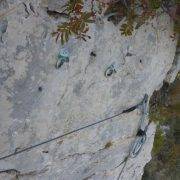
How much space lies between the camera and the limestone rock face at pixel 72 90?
10.6 feet

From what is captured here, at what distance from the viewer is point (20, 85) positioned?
328 cm

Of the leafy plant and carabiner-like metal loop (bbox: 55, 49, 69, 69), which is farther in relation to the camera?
carabiner-like metal loop (bbox: 55, 49, 69, 69)

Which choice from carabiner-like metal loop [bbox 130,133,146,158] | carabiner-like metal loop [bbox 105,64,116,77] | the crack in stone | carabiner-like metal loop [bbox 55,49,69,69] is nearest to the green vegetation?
carabiner-like metal loop [bbox 55,49,69,69]

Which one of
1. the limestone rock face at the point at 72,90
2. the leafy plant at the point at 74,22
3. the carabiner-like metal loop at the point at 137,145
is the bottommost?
the carabiner-like metal loop at the point at 137,145

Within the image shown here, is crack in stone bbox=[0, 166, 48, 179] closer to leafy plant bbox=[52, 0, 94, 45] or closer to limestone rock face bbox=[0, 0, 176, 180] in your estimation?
limestone rock face bbox=[0, 0, 176, 180]

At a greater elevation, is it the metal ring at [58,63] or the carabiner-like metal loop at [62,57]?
the carabiner-like metal loop at [62,57]

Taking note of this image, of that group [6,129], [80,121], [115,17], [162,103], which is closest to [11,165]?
[6,129]

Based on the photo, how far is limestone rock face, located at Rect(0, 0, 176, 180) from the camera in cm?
322

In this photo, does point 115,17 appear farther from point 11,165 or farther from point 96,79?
point 11,165

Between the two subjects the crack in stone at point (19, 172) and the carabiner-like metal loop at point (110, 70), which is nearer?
the crack in stone at point (19, 172)

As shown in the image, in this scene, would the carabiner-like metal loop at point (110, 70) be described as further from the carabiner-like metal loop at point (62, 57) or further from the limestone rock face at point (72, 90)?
the carabiner-like metal loop at point (62, 57)

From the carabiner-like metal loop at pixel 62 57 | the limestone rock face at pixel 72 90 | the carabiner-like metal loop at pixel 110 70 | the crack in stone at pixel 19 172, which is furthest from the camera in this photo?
the carabiner-like metal loop at pixel 110 70

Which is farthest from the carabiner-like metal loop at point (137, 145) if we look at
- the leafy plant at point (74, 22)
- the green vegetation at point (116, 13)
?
the leafy plant at point (74, 22)

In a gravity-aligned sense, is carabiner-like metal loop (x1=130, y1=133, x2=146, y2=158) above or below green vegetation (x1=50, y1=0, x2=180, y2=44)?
below
